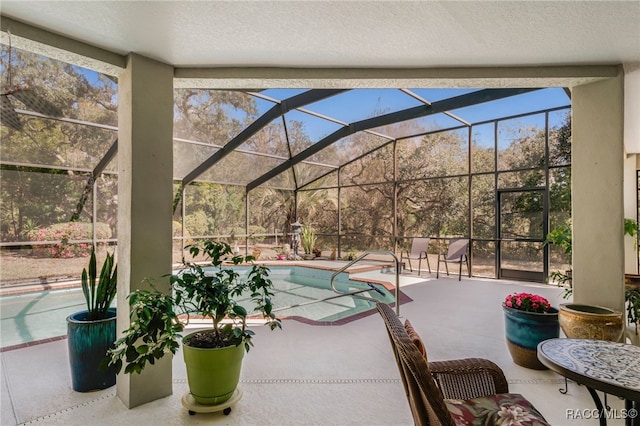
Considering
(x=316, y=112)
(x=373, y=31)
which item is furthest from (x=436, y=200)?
(x=373, y=31)

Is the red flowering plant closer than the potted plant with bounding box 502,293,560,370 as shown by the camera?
No

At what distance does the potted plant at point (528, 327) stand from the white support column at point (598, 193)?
34 centimetres

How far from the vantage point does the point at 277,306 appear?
6.22m

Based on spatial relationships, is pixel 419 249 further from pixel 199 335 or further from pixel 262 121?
pixel 199 335

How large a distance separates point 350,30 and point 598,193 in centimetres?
258

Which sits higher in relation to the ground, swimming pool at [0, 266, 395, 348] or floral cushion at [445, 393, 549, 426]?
floral cushion at [445, 393, 549, 426]

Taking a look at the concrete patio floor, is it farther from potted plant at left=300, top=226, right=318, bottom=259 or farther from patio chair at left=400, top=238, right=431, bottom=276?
potted plant at left=300, top=226, right=318, bottom=259

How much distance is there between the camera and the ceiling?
1874mm

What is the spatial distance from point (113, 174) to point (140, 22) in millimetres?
6654

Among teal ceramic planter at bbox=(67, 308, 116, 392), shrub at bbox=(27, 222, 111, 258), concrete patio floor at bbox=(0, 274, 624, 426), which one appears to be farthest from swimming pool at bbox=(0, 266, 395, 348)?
teal ceramic planter at bbox=(67, 308, 116, 392)

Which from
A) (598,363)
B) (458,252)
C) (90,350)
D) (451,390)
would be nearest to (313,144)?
(458,252)

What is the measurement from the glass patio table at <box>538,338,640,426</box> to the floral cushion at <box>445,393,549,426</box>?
0.24m

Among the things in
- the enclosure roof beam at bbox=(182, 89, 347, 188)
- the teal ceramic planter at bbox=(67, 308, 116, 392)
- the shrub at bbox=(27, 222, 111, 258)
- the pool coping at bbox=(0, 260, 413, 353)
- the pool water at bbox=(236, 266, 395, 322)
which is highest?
the enclosure roof beam at bbox=(182, 89, 347, 188)

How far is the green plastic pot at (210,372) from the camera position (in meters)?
2.15
